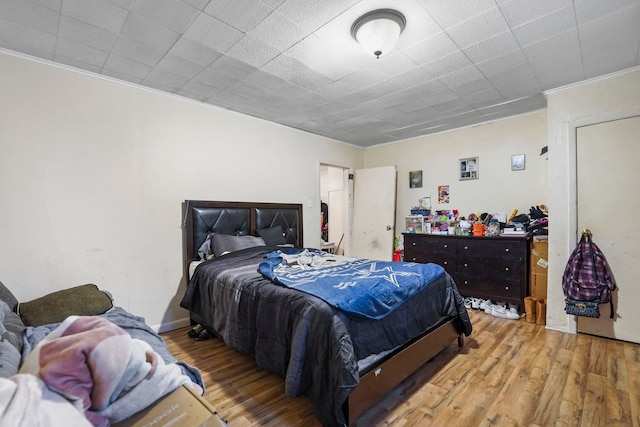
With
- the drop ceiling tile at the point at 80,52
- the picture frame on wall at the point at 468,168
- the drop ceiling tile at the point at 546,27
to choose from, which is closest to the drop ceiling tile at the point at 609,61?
the drop ceiling tile at the point at 546,27

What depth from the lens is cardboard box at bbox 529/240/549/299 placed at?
3.34 meters

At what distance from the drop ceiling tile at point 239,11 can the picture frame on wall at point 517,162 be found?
11.7 feet

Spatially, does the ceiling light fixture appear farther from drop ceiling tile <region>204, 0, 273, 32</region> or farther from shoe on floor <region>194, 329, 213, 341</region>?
shoe on floor <region>194, 329, 213, 341</region>

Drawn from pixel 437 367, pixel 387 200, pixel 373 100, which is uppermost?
pixel 373 100

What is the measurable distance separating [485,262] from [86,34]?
14.8ft

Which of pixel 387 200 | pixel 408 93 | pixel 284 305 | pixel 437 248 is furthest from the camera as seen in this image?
pixel 387 200

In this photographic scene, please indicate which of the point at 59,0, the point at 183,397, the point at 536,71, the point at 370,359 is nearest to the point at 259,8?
the point at 59,0

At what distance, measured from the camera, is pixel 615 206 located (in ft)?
9.02

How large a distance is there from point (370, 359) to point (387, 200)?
11.6 feet

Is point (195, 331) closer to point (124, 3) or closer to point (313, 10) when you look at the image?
point (124, 3)

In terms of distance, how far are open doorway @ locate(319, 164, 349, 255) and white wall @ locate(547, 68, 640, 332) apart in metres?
3.06

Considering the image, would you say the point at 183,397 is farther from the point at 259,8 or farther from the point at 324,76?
the point at 324,76

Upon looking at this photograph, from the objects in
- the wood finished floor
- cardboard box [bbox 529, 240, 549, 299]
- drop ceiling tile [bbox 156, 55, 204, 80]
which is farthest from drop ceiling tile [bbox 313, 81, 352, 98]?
cardboard box [bbox 529, 240, 549, 299]

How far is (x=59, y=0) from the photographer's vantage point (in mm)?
1754
